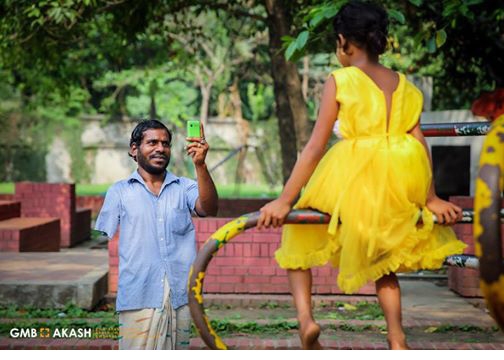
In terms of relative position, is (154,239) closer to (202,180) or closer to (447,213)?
(202,180)

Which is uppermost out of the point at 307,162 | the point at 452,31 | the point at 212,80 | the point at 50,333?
the point at 212,80

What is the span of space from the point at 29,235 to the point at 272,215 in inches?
306

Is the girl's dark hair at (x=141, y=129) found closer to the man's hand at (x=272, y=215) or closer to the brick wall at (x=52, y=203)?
the man's hand at (x=272, y=215)

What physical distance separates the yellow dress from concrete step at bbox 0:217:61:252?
7.21 m

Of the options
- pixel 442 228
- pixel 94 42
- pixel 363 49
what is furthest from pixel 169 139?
pixel 94 42

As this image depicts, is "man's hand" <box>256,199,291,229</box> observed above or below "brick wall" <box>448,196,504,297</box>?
above

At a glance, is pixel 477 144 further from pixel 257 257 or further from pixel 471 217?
pixel 471 217

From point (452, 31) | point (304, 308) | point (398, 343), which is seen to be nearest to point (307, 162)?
point (304, 308)

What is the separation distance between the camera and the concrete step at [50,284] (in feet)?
22.5

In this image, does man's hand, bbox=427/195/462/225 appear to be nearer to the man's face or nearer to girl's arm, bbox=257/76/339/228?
girl's arm, bbox=257/76/339/228

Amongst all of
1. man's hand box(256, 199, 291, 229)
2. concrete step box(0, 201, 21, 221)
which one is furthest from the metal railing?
concrete step box(0, 201, 21, 221)

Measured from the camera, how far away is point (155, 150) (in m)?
3.51

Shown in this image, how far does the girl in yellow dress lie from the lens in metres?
2.52

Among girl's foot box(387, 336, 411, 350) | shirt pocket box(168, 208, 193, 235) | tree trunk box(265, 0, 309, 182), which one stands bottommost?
girl's foot box(387, 336, 411, 350)
